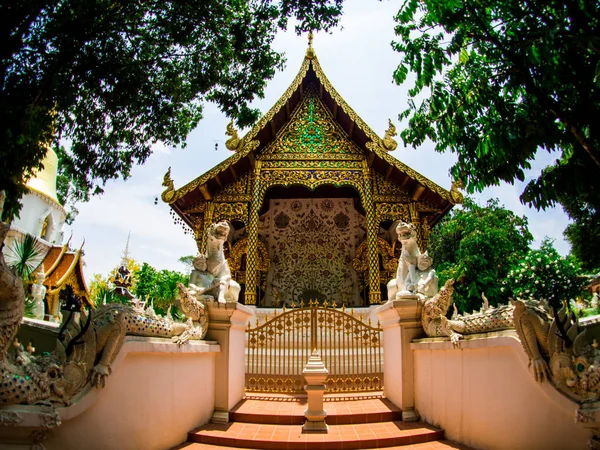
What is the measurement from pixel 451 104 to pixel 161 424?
4002mm

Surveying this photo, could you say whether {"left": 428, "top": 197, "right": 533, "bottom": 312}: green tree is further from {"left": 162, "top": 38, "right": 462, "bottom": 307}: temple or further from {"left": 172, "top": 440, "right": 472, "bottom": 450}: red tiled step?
{"left": 172, "top": 440, "right": 472, "bottom": 450}: red tiled step

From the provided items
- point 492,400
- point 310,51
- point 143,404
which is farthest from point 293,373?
point 310,51

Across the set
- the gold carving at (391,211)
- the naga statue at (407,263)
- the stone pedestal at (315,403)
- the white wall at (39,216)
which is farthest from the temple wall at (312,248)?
the white wall at (39,216)

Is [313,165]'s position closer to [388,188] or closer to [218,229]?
[388,188]

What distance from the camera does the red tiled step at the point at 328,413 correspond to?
4578 mm

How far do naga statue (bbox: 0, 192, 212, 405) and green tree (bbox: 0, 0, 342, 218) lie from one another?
60.8 inches

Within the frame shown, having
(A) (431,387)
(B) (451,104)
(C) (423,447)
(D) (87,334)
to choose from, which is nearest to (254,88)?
(B) (451,104)

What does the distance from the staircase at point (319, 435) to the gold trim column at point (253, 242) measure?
3.39 meters

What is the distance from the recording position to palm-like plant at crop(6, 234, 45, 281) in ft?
30.7

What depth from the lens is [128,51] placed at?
4.97 metres

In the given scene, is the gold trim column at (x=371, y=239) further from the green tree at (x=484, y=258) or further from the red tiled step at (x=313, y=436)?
the green tree at (x=484, y=258)

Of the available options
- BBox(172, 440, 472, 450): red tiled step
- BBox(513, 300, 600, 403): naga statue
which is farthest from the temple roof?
BBox(513, 300, 600, 403): naga statue

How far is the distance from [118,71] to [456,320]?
4.50 meters

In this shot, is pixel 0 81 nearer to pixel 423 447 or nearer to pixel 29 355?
pixel 29 355
